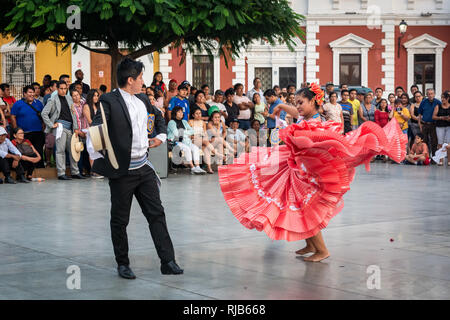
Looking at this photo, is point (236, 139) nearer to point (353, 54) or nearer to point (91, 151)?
point (91, 151)

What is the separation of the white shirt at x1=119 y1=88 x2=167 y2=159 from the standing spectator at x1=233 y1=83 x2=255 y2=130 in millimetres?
11371

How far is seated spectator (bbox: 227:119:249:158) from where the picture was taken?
16703 mm

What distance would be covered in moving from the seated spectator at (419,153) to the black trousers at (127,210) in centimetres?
1335

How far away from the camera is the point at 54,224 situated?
30.4 ft

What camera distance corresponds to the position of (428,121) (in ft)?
63.1

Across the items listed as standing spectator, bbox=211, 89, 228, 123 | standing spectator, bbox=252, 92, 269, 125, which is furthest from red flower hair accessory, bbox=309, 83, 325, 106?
standing spectator, bbox=252, 92, 269, 125

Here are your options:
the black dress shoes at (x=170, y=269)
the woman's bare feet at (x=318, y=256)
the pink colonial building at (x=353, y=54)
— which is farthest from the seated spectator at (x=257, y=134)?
the pink colonial building at (x=353, y=54)

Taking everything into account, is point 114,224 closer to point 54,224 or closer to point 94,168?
point 94,168

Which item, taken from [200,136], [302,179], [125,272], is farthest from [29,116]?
[125,272]

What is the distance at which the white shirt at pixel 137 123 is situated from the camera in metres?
6.45

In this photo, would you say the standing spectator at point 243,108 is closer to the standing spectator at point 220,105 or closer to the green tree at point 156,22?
the standing spectator at point 220,105

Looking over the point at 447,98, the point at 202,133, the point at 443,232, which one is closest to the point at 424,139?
the point at 447,98

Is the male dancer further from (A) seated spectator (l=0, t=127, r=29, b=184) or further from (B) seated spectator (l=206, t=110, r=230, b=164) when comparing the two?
(B) seated spectator (l=206, t=110, r=230, b=164)

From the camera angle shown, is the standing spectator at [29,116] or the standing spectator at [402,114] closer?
the standing spectator at [29,116]
